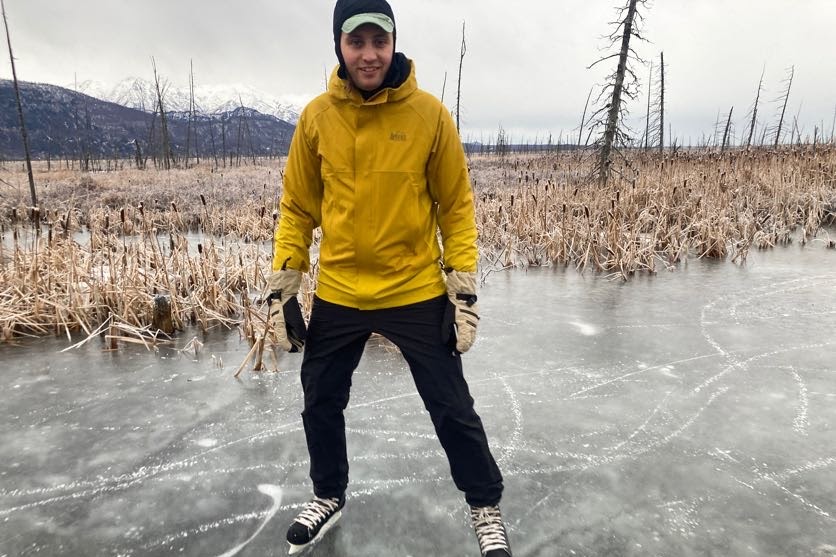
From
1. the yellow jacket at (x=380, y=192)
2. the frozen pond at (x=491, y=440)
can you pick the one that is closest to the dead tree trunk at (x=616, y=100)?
the frozen pond at (x=491, y=440)

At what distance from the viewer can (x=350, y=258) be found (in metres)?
1.97

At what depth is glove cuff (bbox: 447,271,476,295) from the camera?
198 cm

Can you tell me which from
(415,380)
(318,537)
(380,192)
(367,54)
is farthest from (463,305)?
(318,537)

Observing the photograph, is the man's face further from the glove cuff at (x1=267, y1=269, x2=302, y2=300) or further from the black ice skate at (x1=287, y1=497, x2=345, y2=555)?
the black ice skate at (x1=287, y1=497, x2=345, y2=555)

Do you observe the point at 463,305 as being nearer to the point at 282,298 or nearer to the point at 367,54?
the point at 282,298

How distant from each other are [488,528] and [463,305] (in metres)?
0.88

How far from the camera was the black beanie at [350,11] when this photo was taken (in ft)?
5.81

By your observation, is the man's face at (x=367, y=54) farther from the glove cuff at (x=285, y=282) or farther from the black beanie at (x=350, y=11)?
the glove cuff at (x=285, y=282)

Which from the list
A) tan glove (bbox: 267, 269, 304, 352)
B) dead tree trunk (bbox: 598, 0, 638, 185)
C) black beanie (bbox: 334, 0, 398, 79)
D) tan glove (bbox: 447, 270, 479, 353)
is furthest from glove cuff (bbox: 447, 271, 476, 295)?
dead tree trunk (bbox: 598, 0, 638, 185)

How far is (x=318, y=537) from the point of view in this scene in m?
2.06

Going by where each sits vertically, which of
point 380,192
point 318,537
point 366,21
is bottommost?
point 318,537

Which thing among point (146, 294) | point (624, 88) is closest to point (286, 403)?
point (146, 294)

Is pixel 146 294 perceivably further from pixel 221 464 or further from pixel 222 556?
pixel 222 556

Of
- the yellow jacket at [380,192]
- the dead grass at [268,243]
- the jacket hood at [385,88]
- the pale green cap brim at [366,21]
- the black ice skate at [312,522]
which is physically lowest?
the black ice skate at [312,522]
